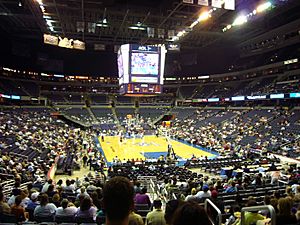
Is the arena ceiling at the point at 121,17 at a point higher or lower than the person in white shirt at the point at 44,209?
higher

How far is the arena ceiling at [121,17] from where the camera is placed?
2516 centimetres

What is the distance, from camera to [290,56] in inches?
1642

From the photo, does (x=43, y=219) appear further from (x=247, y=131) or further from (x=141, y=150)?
(x=247, y=131)

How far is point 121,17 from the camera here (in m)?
29.3

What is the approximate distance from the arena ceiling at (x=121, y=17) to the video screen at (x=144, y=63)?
4.89 meters

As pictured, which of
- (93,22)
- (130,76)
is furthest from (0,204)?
(93,22)

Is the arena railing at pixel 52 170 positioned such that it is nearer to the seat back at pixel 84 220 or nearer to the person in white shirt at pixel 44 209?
the person in white shirt at pixel 44 209

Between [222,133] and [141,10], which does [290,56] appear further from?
[141,10]

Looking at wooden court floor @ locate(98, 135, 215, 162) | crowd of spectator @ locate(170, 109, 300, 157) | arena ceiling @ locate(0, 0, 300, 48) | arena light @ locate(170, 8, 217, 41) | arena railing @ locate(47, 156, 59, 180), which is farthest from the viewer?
crowd of spectator @ locate(170, 109, 300, 157)

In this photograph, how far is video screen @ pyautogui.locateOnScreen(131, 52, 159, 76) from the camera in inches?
961

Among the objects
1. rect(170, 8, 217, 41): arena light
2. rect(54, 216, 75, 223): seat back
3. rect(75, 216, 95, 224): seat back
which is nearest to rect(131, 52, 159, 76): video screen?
rect(170, 8, 217, 41): arena light

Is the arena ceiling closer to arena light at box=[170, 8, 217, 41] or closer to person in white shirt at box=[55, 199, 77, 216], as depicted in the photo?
arena light at box=[170, 8, 217, 41]

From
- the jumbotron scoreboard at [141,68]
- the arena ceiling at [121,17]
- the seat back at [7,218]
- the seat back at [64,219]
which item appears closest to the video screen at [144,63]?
the jumbotron scoreboard at [141,68]

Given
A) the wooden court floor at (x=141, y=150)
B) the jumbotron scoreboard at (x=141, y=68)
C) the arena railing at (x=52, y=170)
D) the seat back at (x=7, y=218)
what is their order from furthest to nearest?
1. the wooden court floor at (x=141, y=150)
2. the jumbotron scoreboard at (x=141, y=68)
3. the arena railing at (x=52, y=170)
4. the seat back at (x=7, y=218)
